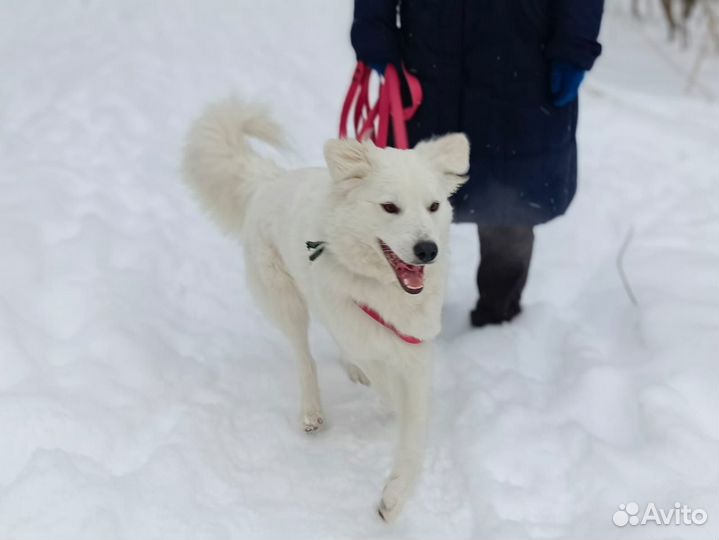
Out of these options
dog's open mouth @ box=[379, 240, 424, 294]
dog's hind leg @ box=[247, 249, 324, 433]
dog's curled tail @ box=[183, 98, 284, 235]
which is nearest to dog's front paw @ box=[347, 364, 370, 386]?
dog's hind leg @ box=[247, 249, 324, 433]

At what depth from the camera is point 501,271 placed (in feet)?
12.1

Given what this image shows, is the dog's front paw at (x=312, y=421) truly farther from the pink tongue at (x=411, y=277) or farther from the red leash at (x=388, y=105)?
the red leash at (x=388, y=105)

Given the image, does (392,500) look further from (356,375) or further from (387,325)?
(356,375)

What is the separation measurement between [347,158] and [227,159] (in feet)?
3.33

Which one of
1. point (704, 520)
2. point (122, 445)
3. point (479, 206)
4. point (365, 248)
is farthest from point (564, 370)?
point (122, 445)

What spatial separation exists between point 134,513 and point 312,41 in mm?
5955

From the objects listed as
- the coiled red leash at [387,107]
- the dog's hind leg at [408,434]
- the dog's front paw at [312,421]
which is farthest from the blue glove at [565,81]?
the dog's front paw at [312,421]

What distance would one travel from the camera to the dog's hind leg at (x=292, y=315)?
3.06 metres

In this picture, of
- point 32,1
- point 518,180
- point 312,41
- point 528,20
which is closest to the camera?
point 528,20

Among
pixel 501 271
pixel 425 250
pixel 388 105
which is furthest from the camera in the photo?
pixel 501 271

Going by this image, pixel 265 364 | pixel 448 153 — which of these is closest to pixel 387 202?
pixel 448 153

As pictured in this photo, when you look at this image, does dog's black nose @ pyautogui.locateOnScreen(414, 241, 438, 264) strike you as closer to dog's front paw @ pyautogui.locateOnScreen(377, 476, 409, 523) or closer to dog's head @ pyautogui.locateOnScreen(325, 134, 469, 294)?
dog's head @ pyautogui.locateOnScreen(325, 134, 469, 294)

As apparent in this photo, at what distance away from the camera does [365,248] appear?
8.16 ft

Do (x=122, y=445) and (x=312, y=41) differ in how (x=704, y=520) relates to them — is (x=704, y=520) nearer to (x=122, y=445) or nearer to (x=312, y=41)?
(x=122, y=445)
